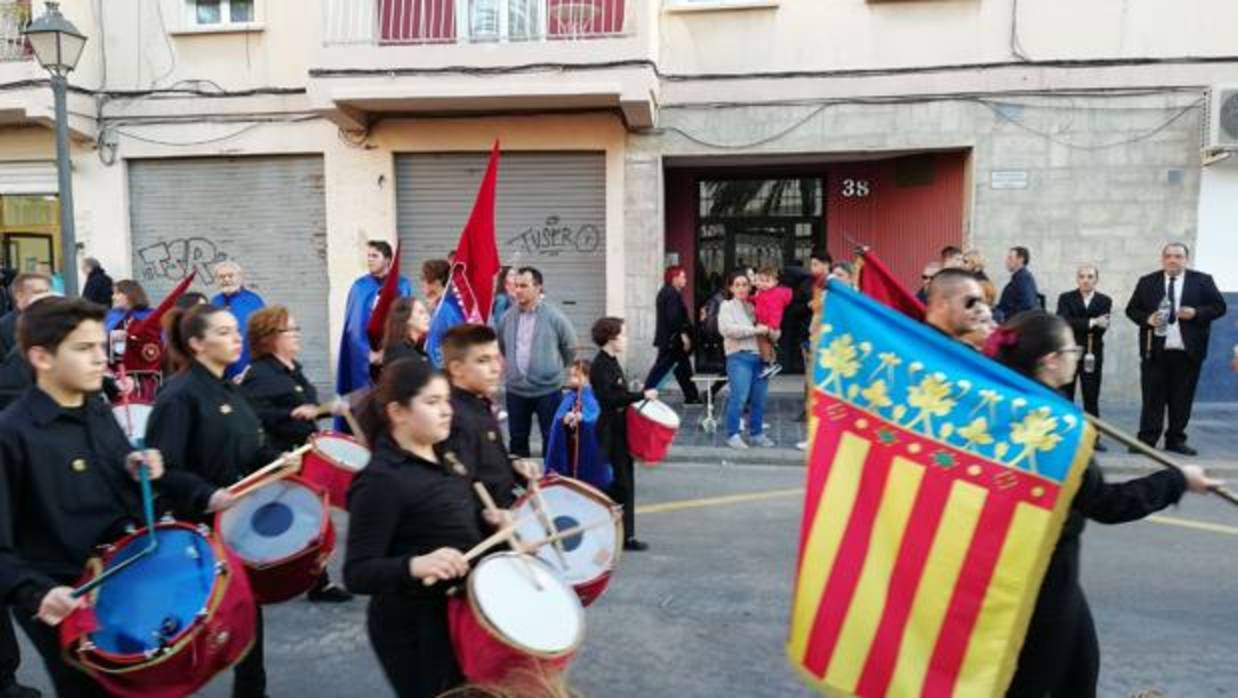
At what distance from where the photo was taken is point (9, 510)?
2699mm

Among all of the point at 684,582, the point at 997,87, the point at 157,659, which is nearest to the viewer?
the point at 157,659

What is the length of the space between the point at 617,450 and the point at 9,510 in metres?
3.69

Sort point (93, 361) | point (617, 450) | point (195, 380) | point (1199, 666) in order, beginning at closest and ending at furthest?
point (93, 361), point (195, 380), point (1199, 666), point (617, 450)

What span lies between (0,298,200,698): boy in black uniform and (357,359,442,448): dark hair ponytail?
70cm

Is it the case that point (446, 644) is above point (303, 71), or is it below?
below

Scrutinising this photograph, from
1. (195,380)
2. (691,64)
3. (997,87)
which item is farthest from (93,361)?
(997,87)

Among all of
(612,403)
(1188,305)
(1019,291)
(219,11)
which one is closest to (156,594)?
(612,403)

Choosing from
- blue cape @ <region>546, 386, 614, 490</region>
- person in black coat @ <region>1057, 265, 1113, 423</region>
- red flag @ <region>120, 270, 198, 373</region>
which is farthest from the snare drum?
person in black coat @ <region>1057, 265, 1113, 423</region>

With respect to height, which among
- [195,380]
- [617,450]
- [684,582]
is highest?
[195,380]

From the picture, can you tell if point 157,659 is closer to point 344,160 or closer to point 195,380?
point 195,380

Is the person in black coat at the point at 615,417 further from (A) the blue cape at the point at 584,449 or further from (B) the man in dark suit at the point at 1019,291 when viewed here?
(B) the man in dark suit at the point at 1019,291

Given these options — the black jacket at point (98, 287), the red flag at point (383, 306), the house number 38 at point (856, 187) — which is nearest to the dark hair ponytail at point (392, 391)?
the red flag at point (383, 306)

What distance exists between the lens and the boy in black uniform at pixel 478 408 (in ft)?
10.9

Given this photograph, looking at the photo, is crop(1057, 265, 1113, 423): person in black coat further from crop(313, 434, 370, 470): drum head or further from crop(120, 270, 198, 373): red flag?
crop(120, 270, 198, 373): red flag
